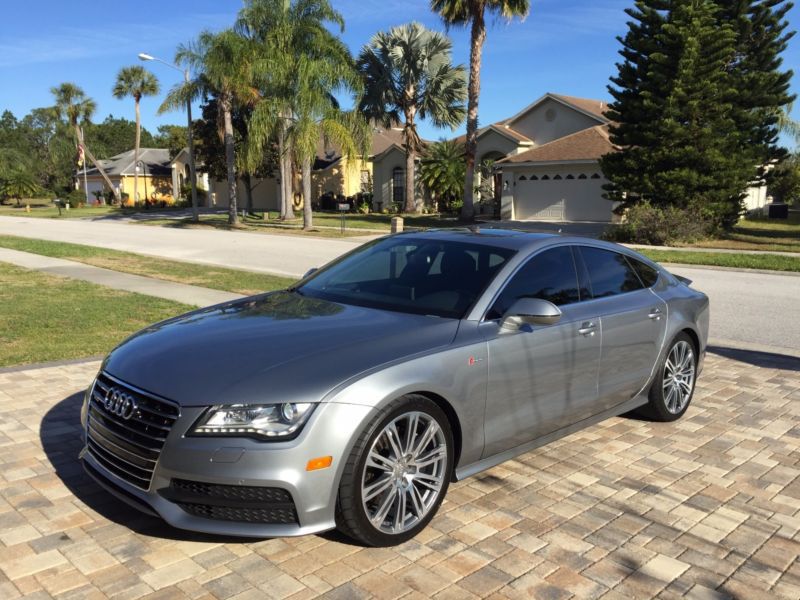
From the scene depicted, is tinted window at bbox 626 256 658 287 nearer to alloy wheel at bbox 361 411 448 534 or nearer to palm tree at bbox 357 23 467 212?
alloy wheel at bbox 361 411 448 534

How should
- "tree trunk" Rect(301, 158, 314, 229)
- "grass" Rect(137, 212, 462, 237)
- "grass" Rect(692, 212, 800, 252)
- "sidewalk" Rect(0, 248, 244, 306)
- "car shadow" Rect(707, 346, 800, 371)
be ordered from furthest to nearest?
"grass" Rect(137, 212, 462, 237), "tree trunk" Rect(301, 158, 314, 229), "grass" Rect(692, 212, 800, 252), "sidewalk" Rect(0, 248, 244, 306), "car shadow" Rect(707, 346, 800, 371)

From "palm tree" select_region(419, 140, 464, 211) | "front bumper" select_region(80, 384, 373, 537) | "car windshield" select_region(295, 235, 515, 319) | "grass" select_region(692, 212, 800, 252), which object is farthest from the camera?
"palm tree" select_region(419, 140, 464, 211)

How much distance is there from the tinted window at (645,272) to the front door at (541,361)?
2.80 ft

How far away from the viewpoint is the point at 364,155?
28.9 m

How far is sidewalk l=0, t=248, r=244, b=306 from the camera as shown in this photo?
11.0 meters

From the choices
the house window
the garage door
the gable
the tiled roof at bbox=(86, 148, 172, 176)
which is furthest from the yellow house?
the garage door

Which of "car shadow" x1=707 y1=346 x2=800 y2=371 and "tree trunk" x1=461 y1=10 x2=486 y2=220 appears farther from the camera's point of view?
"tree trunk" x1=461 y1=10 x2=486 y2=220

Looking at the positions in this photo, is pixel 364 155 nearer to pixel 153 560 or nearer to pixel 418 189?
pixel 418 189

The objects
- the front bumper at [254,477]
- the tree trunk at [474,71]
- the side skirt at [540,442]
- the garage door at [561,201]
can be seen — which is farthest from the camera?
the garage door at [561,201]

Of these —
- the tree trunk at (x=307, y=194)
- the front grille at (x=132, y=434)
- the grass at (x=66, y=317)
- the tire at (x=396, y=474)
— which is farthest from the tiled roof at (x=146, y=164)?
the tire at (x=396, y=474)

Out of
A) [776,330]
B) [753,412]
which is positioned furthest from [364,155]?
[753,412]

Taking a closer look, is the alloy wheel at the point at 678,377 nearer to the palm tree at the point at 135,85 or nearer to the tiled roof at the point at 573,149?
the tiled roof at the point at 573,149

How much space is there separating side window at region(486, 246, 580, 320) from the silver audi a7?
0.01 m

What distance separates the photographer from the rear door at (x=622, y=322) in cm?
482
